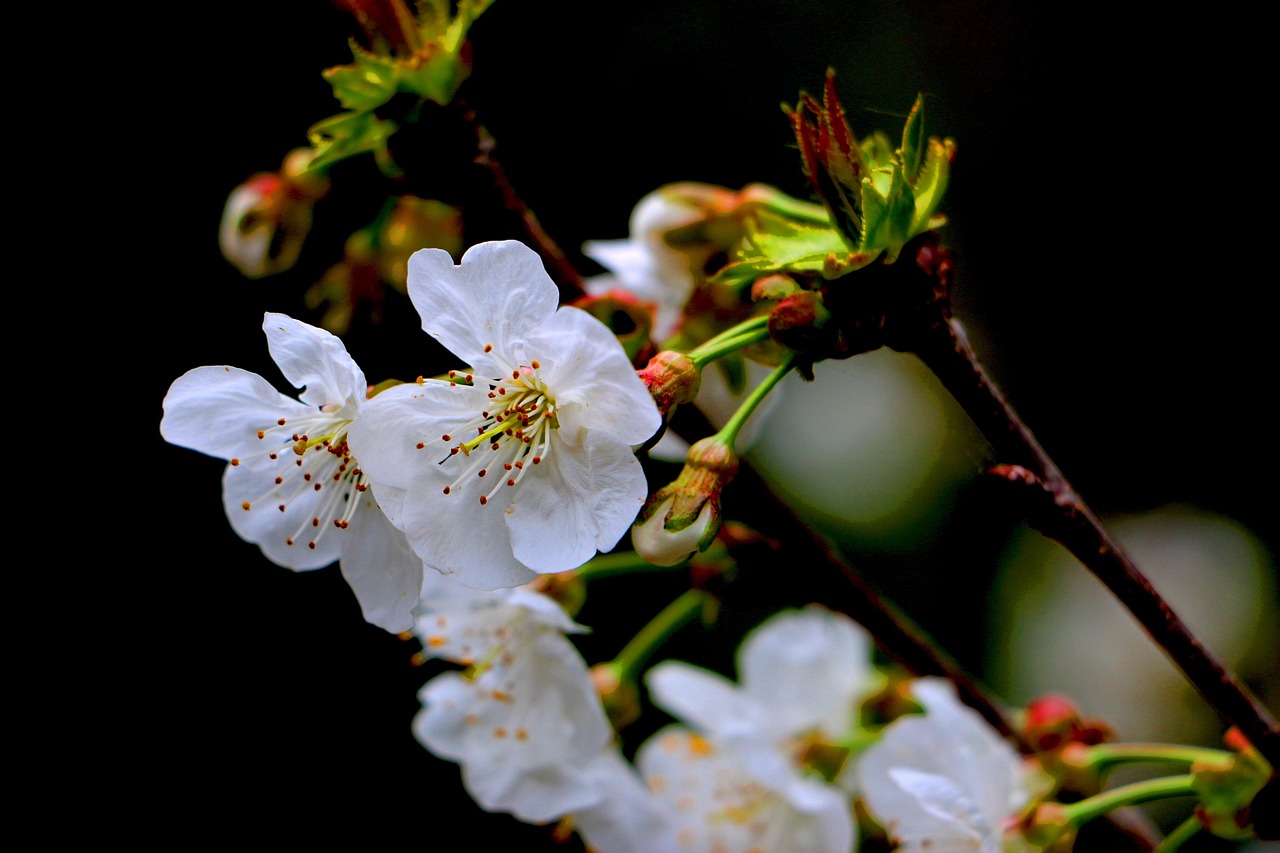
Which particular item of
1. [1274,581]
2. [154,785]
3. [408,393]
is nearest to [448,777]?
[154,785]

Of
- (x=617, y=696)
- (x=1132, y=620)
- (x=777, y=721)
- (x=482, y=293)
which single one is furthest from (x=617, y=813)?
(x=1132, y=620)

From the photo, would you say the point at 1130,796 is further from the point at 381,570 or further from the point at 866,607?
the point at 381,570

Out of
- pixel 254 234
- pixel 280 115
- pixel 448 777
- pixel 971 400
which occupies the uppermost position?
pixel 280 115

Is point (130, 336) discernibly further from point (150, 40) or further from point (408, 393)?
point (408, 393)

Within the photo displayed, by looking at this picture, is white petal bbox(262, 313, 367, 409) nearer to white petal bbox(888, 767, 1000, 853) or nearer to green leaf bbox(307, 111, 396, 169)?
green leaf bbox(307, 111, 396, 169)

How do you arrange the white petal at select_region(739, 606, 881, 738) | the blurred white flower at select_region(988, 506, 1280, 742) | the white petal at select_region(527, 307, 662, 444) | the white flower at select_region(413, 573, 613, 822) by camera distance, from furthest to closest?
the blurred white flower at select_region(988, 506, 1280, 742)
the white petal at select_region(739, 606, 881, 738)
the white flower at select_region(413, 573, 613, 822)
the white petal at select_region(527, 307, 662, 444)

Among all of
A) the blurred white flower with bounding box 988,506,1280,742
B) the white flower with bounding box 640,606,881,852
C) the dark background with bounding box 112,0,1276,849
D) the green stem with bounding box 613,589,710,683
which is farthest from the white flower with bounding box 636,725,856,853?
the blurred white flower with bounding box 988,506,1280,742

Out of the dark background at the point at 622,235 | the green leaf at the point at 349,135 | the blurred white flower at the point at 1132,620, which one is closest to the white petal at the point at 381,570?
the green leaf at the point at 349,135
